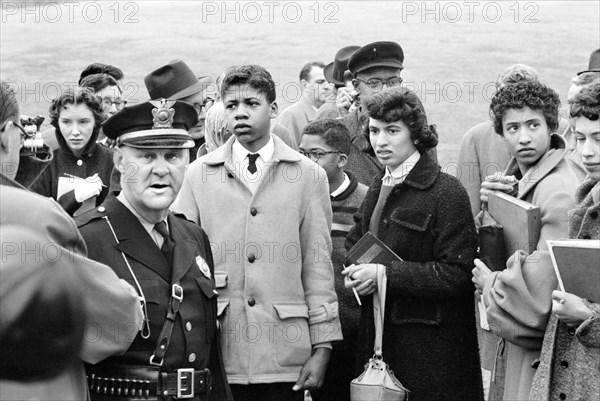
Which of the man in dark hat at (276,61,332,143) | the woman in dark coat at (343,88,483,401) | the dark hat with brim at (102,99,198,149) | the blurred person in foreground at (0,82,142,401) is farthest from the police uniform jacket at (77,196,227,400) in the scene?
the man in dark hat at (276,61,332,143)

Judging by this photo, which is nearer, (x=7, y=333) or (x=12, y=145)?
(x=7, y=333)

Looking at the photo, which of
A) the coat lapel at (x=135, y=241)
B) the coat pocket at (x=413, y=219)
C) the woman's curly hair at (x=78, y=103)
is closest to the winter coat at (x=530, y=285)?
the coat pocket at (x=413, y=219)

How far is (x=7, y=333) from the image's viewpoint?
3.67 m

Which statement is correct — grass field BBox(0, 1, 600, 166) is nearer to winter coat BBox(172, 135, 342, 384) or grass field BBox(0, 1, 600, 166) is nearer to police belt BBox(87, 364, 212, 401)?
winter coat BBox(172, 135, 342, 384)

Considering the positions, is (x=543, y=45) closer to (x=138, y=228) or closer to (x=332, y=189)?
(x=332, y=189)

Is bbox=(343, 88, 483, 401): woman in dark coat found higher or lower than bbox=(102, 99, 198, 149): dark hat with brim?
lower

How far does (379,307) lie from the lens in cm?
540

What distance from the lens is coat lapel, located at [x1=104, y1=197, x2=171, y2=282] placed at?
14.9 feet

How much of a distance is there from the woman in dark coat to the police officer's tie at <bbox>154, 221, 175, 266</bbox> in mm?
1060

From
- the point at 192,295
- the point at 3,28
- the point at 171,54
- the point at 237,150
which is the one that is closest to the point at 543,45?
the point at 171,54

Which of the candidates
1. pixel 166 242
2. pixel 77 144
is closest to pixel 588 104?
pixel 166 242

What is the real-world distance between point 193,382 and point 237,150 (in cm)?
146

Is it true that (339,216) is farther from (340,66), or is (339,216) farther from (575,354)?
(340,66)

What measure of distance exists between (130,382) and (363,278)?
1.40 m
